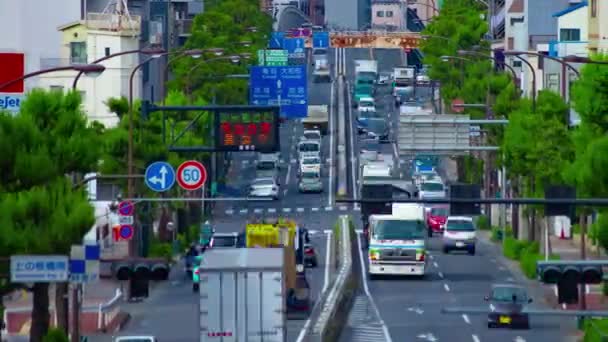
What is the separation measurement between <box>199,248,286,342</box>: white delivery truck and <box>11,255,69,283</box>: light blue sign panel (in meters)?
6.89

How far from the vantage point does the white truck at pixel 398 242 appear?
6091 cm

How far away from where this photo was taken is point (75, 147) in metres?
37.4

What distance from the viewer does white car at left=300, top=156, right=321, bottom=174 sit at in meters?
100

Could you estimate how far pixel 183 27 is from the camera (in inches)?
4980

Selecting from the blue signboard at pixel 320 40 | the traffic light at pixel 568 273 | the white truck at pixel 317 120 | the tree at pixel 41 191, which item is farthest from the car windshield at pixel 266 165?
the traffic light at pixel 568 273

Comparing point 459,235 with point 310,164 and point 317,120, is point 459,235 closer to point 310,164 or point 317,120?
point 310,164

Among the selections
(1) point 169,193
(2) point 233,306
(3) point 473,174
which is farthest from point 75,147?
(3) point 473,174

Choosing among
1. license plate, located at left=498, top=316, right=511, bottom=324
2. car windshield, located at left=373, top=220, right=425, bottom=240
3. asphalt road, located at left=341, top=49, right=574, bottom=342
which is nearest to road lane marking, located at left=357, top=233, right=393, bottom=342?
asphalt road, located at left=341, top=49, right=574, bottom=342

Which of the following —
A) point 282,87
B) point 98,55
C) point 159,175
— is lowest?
point 159,175

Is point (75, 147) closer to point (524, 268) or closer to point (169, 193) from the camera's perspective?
point (524, 268)

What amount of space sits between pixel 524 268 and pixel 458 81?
48.0 metres

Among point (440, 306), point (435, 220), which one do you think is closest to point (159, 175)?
point (440, 306)

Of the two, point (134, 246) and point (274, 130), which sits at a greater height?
point (274, 130)

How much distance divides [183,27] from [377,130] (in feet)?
54.1
